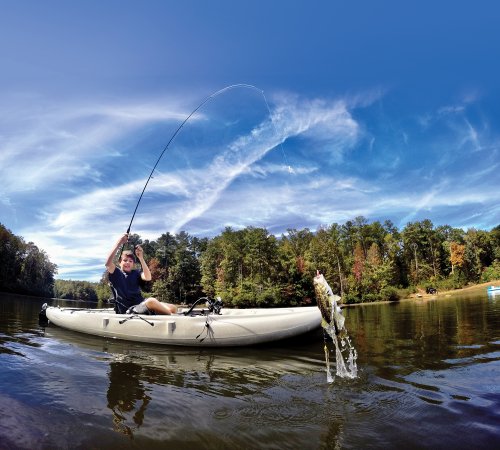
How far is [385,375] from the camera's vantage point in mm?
5277

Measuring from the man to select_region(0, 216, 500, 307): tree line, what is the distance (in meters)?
37.9

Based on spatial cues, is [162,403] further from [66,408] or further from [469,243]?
[469,243]

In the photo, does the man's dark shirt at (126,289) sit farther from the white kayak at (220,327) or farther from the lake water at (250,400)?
the lake water at (250,400)

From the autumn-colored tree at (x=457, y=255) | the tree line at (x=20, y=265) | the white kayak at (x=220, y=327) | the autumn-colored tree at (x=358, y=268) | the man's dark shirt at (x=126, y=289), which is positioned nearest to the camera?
the white kayak at (x=220, y=327)

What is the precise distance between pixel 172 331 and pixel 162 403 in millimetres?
3986

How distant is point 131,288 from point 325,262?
4635 centimetres

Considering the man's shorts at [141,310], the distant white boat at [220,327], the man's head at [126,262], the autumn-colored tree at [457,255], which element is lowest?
the distant white boat at [220,327]

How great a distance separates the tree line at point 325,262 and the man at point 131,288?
37898mm

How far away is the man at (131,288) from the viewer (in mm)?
8836

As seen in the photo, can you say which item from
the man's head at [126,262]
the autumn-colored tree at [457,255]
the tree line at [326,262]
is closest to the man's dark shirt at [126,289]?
the man's head at [126,262]

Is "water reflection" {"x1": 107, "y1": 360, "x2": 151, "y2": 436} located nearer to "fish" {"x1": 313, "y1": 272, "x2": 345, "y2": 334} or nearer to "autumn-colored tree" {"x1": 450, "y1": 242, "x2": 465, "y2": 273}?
"fish" {"x1": 313, "y1": 272, "x2": 345, "y2": 334}

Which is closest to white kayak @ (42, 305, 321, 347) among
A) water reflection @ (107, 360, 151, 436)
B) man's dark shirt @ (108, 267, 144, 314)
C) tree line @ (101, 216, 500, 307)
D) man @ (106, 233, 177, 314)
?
man @ (106, 233, 177, 314)

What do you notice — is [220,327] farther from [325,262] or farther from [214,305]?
[325,262]

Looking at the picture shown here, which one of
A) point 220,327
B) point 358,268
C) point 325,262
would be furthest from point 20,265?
point 220,327
